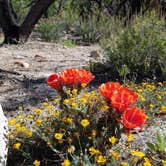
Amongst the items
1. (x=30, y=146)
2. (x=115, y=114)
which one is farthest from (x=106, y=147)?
(x=30, y=146)

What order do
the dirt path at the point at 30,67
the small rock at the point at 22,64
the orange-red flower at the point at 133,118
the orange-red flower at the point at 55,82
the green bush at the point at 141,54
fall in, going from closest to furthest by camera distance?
1. the orange-red flower at the point at 133,118
2. the orange-red flower at the point at 55,82
3. the dirt path at the point at 30,67
4. the green bush at the point at 141,54
5. the small rock at the point at 22,64

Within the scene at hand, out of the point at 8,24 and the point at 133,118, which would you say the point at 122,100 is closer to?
the point at 133,118

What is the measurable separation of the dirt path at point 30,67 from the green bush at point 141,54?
40.4 inches

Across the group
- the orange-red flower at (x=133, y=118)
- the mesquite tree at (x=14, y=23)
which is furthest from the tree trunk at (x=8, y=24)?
the orange-red flower at (x=133, y=118)

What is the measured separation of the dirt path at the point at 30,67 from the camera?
17.7ft

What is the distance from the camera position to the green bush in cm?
607

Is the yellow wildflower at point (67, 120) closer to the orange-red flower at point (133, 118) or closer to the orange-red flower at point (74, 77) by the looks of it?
the orange-red flower at point (74, 77)

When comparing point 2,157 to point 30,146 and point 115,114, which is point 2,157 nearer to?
point 30,146

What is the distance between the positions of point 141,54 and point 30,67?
6.37 feet

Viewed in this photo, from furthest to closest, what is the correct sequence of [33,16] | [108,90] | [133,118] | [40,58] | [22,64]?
[33,16] < [40,58] < [22,64] < [108,90] < [133,118]

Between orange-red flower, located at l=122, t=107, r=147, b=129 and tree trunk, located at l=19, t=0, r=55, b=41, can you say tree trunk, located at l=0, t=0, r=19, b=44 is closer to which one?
tree trunk, located at l=19, t=0, r=55, b=41

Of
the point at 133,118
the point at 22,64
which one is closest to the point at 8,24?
the point at 22,64

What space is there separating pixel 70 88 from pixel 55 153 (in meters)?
0.50

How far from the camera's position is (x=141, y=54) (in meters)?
6.20
